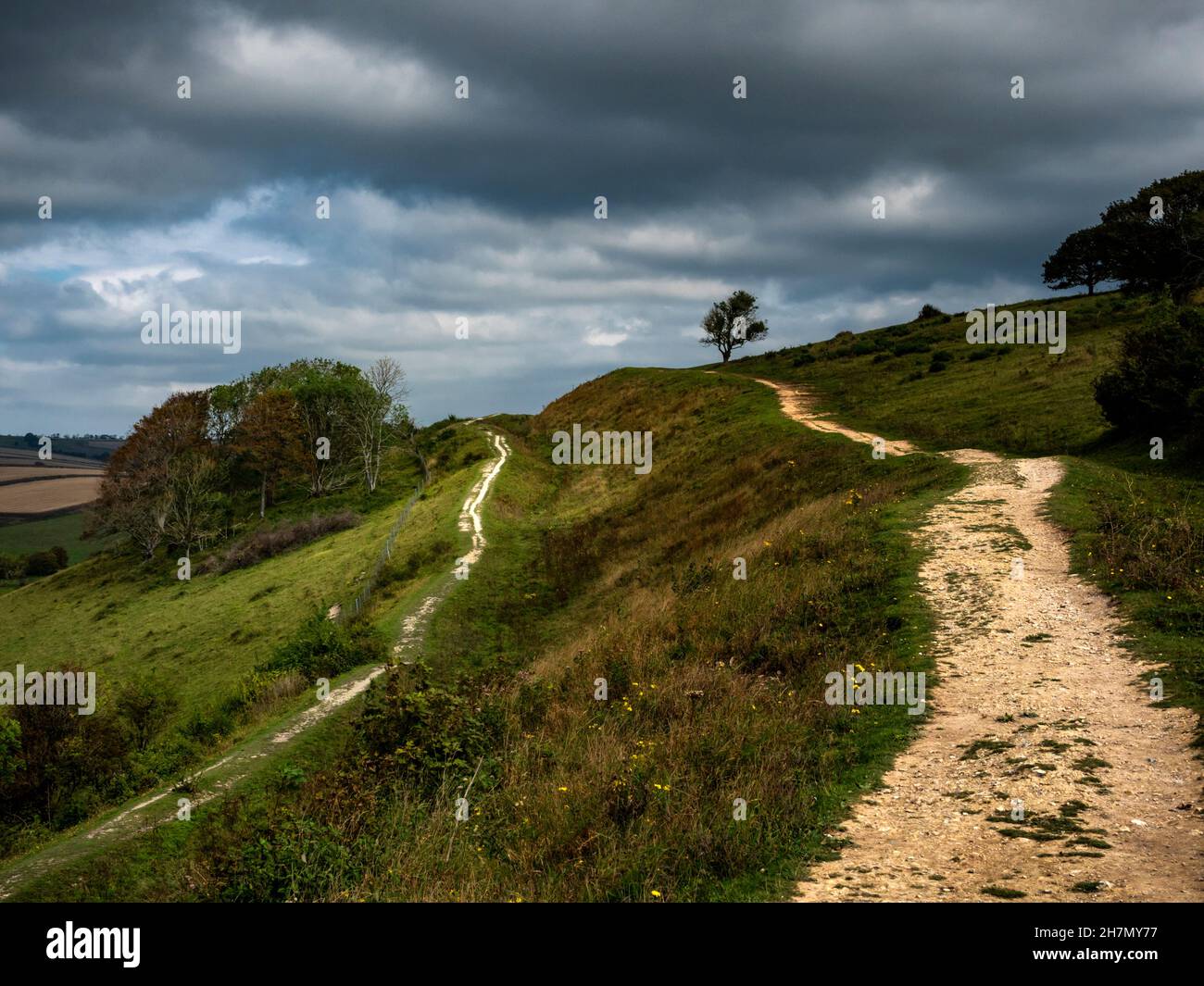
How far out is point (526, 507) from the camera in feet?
145

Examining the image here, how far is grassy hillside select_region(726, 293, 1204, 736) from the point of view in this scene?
40.0 feet

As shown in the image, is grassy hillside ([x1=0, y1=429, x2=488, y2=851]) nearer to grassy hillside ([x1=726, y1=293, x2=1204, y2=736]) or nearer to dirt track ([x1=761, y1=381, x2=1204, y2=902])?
dirt track ([x1=761, y1=381, x2=1204, y2=902])

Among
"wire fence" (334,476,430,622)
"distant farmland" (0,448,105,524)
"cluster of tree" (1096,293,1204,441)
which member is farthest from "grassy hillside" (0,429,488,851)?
"distant farmland" (0,448,105,524)

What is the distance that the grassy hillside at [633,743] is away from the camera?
24.7 feet

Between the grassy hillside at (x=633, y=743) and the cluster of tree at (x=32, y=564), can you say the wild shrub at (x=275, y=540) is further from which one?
the cluster of tree at (x=32, y=564)

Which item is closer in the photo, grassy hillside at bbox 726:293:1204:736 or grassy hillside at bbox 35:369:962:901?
grassy hillside at bbox 35:369:962:901

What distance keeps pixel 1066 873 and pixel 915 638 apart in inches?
269

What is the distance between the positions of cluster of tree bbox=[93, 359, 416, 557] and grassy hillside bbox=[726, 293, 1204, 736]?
3687 centimetres

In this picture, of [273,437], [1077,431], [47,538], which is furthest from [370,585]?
[47,538]

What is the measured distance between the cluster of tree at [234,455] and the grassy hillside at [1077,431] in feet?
121

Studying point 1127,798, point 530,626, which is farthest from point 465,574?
point 1127,798

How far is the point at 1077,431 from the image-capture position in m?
27.7

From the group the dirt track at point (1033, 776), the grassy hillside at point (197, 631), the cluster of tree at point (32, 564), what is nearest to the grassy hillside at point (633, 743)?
the dirt track at point (1033, 776)
